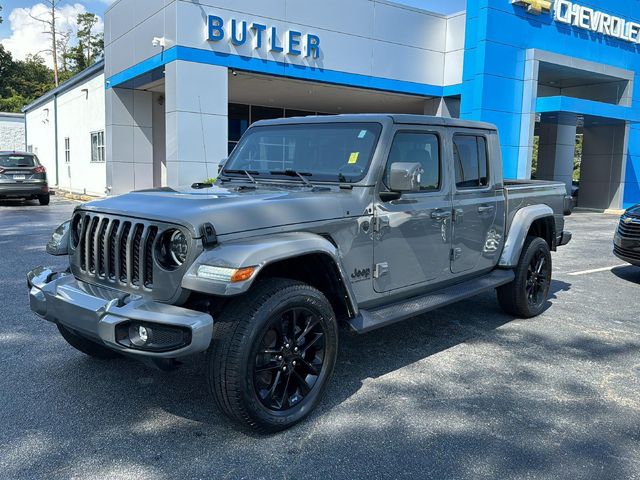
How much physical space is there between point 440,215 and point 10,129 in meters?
38.3

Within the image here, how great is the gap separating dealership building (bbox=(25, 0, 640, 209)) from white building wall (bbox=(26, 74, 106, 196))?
0.18 meters

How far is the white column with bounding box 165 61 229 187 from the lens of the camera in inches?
547

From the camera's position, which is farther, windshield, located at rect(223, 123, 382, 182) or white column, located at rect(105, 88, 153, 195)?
white column, located at rect(105, 88, 153, 195)

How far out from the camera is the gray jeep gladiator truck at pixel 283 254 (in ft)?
9.98

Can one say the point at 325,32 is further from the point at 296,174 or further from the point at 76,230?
the point at 76,230

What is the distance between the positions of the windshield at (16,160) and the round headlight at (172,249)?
15.9m

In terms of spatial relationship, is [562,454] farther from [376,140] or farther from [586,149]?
[586,149]

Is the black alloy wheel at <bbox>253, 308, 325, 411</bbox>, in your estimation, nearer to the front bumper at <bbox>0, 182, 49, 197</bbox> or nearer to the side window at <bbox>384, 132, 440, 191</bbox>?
the side window at <bbox>384, 132, 440, 191</bbox>

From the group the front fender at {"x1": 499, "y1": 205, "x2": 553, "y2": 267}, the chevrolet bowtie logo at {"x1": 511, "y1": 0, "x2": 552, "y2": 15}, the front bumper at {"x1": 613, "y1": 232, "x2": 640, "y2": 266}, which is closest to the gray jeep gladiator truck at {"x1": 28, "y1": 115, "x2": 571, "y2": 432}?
the front fender at {"x1": 499, "y1": 205, "x2": 553, "y2": 267}

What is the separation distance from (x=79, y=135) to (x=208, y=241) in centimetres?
2364

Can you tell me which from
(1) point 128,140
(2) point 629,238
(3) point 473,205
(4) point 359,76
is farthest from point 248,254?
(1) point 128,140

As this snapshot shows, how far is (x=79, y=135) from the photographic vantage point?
2411cm

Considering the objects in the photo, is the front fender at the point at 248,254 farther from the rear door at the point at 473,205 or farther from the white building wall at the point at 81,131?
the white building wall at the point at 81,131

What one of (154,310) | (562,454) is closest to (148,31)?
(154,310)
